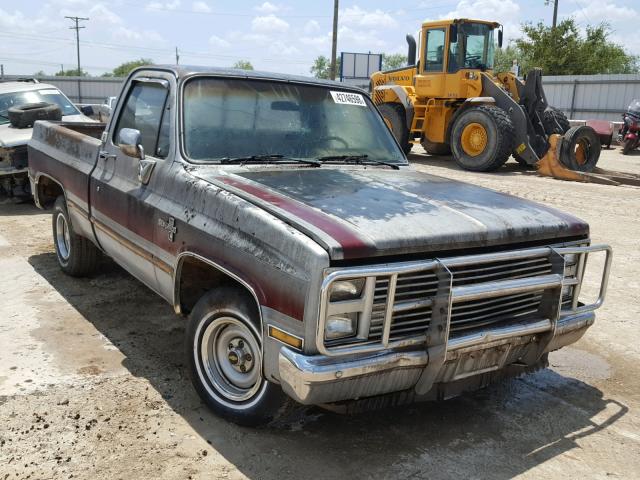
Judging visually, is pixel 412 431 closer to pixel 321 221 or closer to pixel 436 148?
pixel 321 221

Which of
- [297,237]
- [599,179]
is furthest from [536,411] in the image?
[599,179]

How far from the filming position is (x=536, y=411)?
3738 millimetres

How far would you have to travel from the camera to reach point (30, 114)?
377 inches

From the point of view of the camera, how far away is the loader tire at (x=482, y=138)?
45.8 feet

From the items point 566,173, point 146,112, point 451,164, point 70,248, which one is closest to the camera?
point 146,112

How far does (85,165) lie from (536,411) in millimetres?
3837

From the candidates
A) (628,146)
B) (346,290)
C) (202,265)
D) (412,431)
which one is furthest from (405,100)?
(346,290)

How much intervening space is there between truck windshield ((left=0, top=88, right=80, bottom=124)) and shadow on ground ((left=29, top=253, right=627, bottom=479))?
23.9ft

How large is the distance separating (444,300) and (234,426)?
1339mm

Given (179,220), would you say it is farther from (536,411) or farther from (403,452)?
(536,411)

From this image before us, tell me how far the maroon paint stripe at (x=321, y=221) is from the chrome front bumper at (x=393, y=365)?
48cm

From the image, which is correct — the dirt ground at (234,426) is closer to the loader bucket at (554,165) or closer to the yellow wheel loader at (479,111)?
the loader bucket at (554,165)

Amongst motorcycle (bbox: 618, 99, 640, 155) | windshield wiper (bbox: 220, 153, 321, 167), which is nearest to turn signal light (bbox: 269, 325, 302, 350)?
windshield wiper (bbox: 220, 153, 321, 167)

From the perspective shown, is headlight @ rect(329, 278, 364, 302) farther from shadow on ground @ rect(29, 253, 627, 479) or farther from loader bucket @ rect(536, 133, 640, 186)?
loader bucket @ rect(536, 133, 640, 186)
